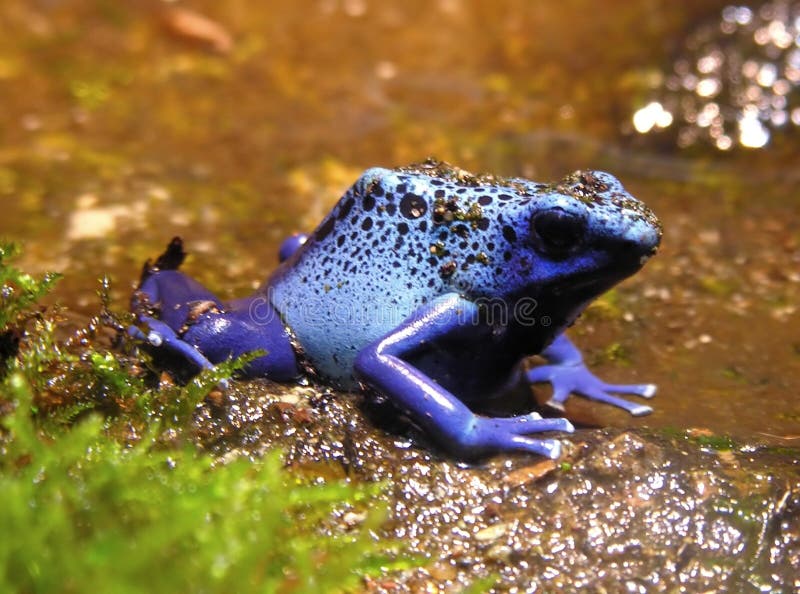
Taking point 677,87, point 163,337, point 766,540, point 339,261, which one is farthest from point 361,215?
point 677,87

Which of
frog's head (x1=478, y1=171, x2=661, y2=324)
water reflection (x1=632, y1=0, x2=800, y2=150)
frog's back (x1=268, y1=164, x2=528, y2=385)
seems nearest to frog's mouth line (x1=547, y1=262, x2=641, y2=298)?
frog's head (x1=478, y1=171, x2=661, y2=324)

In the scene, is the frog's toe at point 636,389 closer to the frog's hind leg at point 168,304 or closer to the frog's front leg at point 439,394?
the frog's front leg at point 439,394

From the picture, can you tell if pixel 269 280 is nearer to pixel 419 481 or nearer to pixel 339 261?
pixel 339 261

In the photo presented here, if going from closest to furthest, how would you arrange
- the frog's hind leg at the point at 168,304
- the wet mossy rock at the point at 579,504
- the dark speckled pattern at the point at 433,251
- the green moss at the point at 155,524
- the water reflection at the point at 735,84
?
the green moss at the point at 155,524 → the wet mossy rock at the point at 579,504 → the dark speckled pattern at the point at 433,251 → the frog's hind leg at the point at 168,304 → the water reflection at the point at 735,84

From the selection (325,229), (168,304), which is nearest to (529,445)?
(325,229)

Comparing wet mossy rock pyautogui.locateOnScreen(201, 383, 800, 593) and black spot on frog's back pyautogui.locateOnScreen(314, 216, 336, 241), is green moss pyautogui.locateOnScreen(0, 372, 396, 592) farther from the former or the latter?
black spot on frog's back pyautogui.locateOnScreen(314, 216, 336, 241)

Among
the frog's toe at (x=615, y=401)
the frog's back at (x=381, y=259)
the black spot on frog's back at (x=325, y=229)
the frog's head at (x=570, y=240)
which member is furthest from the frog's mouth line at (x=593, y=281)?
the black spot on frog's back at (x=325, y=229)
